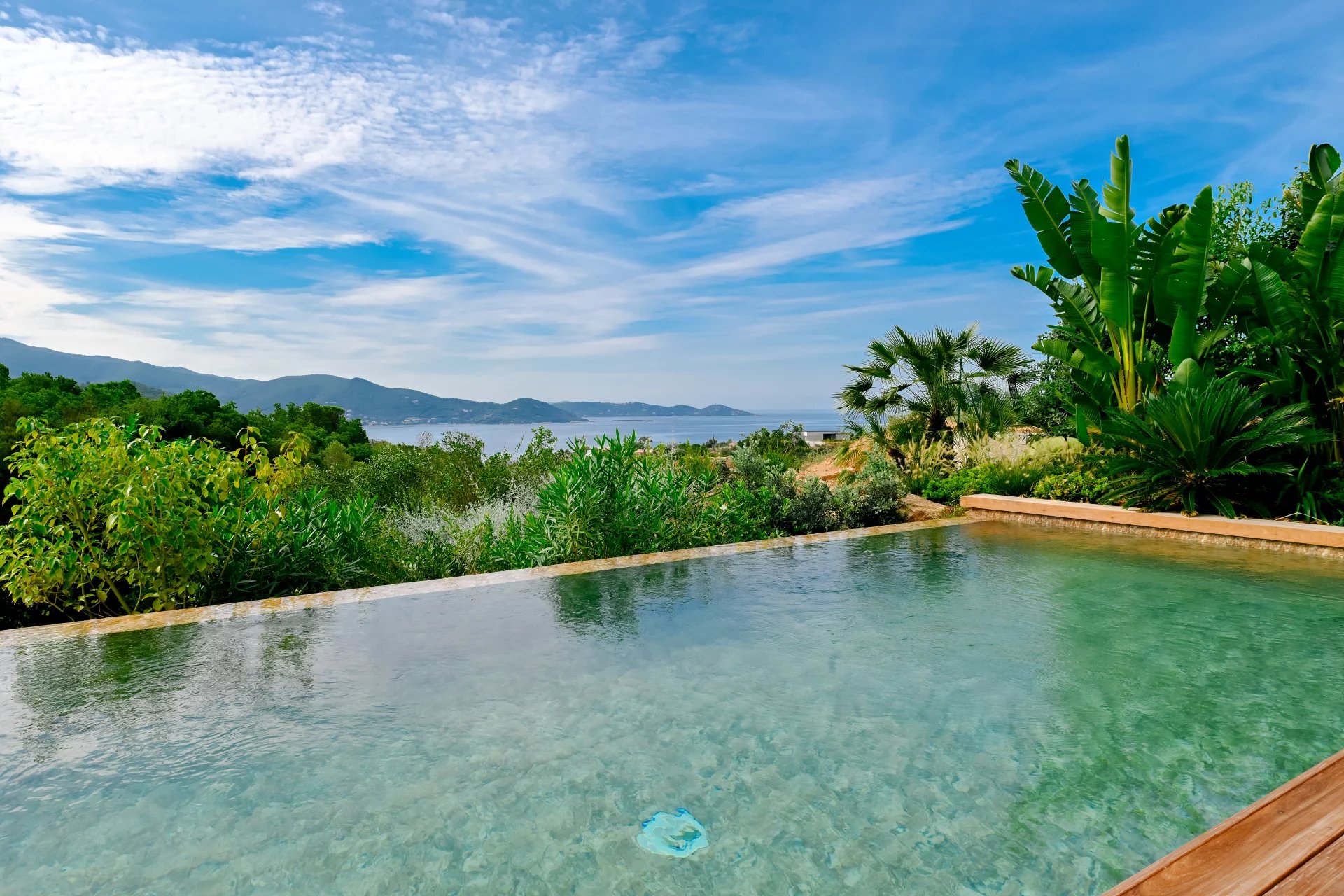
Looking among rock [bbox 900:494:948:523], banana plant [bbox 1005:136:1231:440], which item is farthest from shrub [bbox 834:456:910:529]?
banana plant [bbox 1005:136:1231:440]

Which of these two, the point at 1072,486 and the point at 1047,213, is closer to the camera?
the point at 1047,213

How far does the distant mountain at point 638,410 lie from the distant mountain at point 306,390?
443 inches

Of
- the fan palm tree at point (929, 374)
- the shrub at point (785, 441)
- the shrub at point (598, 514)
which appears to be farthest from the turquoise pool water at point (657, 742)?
the fan palm tree at point (929, 374)

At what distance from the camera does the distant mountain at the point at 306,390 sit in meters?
45.7

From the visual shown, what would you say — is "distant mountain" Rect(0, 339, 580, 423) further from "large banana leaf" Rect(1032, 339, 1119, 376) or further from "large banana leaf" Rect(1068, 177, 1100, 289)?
"large banana leaf" Rect(1068, 177, 1100, 289)

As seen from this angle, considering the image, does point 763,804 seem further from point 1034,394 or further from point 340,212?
point 1034,394

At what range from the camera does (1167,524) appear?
6.72m

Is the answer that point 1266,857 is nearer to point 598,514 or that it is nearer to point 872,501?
point 598,514

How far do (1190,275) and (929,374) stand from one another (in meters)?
5.56

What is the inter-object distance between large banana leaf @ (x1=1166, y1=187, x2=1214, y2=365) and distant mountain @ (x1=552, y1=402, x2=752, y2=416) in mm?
57995

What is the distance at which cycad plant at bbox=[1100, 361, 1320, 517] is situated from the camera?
643 centimetres

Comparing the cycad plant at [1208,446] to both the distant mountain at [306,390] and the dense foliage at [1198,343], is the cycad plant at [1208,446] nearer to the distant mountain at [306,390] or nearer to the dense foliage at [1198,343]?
the dense foliage at [1198,343]

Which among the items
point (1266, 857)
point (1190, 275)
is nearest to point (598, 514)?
point (1266, 857)

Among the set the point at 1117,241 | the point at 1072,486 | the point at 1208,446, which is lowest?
the point at 1072,486
